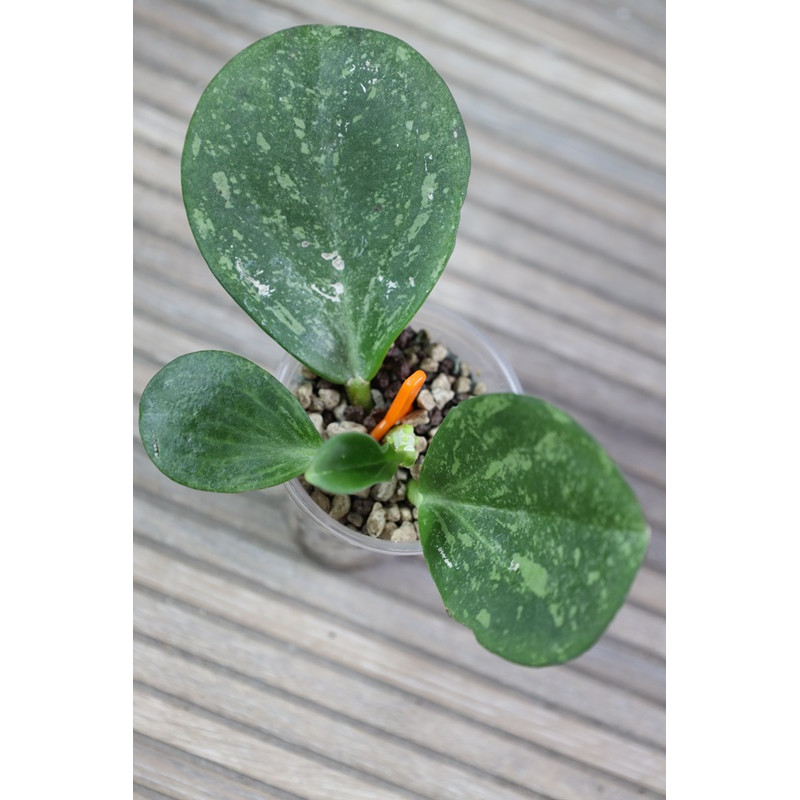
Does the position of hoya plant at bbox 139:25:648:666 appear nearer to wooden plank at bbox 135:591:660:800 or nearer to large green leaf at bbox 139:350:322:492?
large green leaf at bbox 139:350:322:492

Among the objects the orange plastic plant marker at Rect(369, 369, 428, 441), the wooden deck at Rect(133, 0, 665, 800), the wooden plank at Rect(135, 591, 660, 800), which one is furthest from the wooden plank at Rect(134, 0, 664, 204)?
the wooden plank at Rect(135, 591, 660, 800)

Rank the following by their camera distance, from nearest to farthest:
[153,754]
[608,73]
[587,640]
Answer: [587,640], [153,754], [608,73]

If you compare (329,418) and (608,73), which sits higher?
(608,73)

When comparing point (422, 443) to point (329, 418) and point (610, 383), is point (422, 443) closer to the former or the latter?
point (329, 418)

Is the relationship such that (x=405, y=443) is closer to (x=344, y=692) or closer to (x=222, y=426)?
(x=222, y=426)

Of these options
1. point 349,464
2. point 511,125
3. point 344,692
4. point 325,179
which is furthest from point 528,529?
point 511,125

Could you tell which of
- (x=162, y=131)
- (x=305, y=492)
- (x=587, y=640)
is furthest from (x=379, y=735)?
(x=162, y=131)
